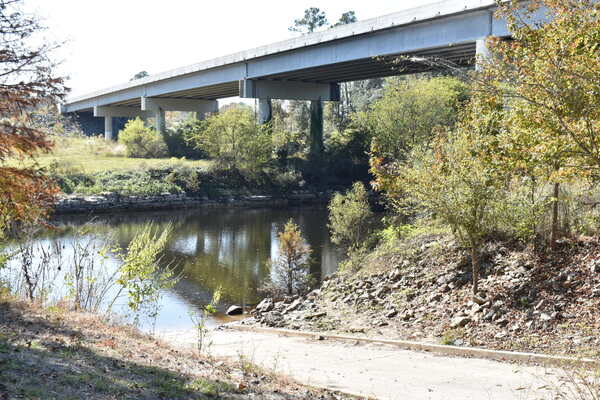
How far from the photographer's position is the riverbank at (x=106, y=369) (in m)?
6.10

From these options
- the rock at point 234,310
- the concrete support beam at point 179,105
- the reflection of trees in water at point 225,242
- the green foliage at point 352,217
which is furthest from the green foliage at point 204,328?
the concrete support beam at point 179,105

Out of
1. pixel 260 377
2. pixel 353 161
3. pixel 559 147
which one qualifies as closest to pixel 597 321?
pixel 559 147

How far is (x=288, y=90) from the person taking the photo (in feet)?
172

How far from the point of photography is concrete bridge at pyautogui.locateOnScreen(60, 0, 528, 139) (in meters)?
28.6

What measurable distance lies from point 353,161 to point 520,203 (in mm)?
38994

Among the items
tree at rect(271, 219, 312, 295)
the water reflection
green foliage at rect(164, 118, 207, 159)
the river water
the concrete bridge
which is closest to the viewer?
the river water

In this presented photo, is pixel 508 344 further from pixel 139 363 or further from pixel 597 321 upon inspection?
pixel 139 363

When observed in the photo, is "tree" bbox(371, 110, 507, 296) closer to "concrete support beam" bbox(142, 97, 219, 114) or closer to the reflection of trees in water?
the reflection of trees in water

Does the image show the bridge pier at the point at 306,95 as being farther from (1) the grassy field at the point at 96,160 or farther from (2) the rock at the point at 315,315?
(2) the rock at the point at 315,315

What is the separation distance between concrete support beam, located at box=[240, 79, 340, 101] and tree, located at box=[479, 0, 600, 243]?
41487 mm

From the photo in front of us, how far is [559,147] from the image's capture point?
8.01 metres

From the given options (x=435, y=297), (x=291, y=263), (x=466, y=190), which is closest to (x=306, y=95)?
(x=291, y=263)

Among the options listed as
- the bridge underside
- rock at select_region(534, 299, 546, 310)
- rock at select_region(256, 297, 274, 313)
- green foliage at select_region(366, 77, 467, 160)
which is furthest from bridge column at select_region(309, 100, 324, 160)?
rock at select_region(534, 299, 546, 310)

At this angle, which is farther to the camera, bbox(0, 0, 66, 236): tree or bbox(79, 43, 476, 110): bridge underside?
bbox(79, 43, 476, 110): bridge underside
